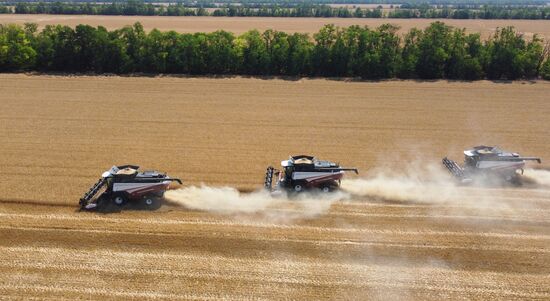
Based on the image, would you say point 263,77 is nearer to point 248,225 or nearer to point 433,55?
point 433,55

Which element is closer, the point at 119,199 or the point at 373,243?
the point at 373,243

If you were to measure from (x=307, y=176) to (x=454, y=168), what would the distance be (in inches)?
313

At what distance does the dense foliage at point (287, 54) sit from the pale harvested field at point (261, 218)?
493 inches

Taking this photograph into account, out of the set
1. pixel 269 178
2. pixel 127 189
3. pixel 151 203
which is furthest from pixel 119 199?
pixel 269 178

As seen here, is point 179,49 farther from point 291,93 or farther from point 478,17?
point 478,17

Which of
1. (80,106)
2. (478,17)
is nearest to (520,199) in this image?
(80,106)

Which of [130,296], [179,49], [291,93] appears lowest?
[130,296]

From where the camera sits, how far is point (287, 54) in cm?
5084

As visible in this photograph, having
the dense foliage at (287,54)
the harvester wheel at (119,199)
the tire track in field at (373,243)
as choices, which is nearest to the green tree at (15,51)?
the dense foliage at (287,54)

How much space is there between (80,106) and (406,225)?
28.6 m

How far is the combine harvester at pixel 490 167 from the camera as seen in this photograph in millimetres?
23141

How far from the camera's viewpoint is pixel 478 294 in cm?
1535

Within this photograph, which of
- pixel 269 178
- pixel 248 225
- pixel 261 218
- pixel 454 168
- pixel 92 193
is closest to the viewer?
pixel 248 225

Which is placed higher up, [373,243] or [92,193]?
[92,193]
